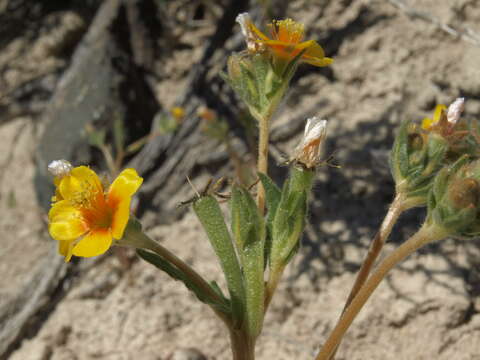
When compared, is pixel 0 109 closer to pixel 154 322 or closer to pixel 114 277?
pixel 114 277

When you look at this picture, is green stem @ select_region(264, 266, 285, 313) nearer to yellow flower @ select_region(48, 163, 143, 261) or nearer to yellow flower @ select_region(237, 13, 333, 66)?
yellow flower @ select_region(48, 163, 143, 261)

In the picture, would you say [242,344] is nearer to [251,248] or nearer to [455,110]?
[251,248]

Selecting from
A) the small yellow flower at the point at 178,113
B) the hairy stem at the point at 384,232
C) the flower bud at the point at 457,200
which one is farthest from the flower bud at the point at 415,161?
the small yellow flower at the point at 178,113

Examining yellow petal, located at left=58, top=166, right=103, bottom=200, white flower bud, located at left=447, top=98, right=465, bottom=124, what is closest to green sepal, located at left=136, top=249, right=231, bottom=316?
yellow petal, located at left=58, top=166, right=103, bottom=200

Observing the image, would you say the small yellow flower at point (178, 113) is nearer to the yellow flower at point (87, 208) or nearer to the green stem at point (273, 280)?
the yellow flower at point (87, 208)

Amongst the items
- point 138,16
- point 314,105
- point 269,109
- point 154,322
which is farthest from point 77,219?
point 138,16

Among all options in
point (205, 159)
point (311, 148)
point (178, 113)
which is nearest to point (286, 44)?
point (311, 148)
